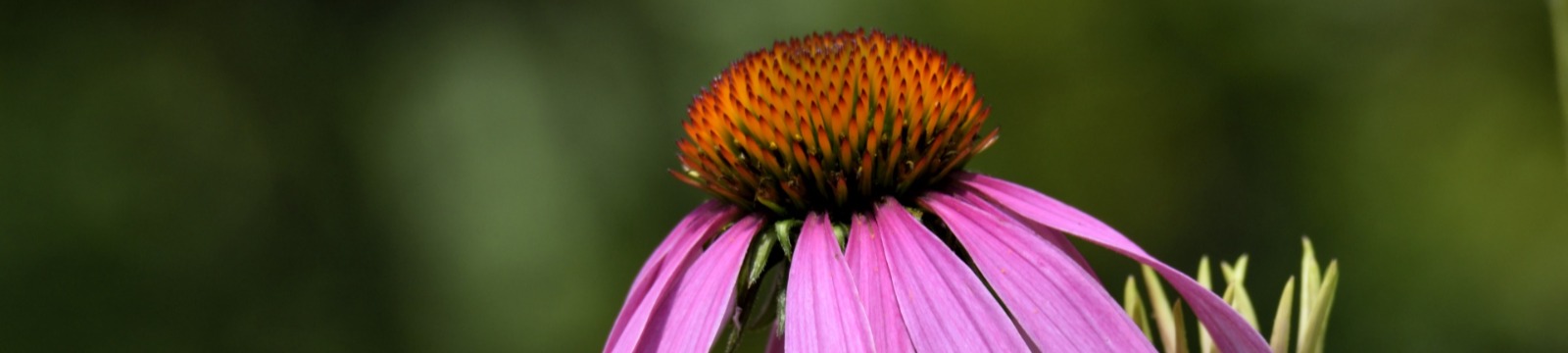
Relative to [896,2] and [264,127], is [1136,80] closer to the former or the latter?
[896,2]

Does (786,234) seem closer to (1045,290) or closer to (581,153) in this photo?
(1045,290)

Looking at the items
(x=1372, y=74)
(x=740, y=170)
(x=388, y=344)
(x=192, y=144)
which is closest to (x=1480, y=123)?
(x=1372, y=74)

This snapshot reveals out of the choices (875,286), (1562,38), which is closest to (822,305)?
(875,286)

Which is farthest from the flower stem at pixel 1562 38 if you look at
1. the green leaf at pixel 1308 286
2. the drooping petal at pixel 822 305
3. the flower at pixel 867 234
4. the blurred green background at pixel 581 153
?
the blurred green background at pixel 581 153

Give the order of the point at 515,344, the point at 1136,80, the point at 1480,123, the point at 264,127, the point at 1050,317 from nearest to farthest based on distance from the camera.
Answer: the point at 1050,317 < the point at 1480,123 < the point at 1136,80 < the point at 515,344 < the point at 264,127

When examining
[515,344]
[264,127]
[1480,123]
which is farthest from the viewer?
[264,127]

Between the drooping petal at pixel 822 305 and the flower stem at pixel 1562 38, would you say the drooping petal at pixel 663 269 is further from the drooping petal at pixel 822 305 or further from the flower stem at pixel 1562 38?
the flower stem at pixel 1562 38
